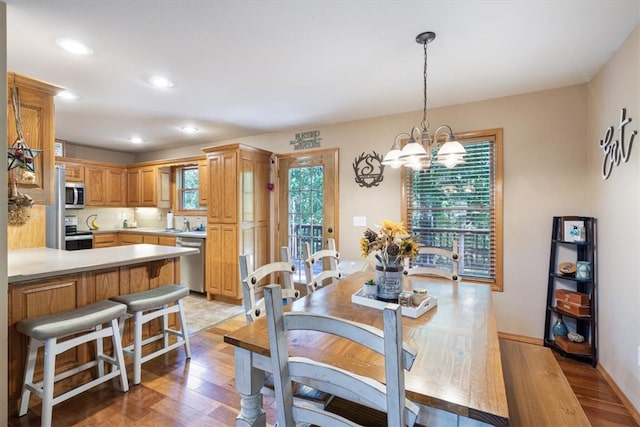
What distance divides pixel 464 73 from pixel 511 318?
2.40 meters

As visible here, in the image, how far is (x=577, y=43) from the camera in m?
2.09

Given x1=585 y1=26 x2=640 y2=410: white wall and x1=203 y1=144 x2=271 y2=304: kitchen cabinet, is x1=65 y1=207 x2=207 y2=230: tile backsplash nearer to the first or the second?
x1=203 y1=144 x2=271 y2=304: kitchen cabinet

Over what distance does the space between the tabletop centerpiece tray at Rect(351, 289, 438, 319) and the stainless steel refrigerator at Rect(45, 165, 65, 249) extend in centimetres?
372

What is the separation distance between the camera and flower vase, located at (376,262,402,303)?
173cm

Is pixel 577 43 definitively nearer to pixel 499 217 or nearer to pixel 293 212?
pixel 499 217

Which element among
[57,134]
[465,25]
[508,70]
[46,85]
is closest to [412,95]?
[508,70]

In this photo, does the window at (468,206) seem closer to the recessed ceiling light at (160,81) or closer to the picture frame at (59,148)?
the recessed ceiling light at (160,81)

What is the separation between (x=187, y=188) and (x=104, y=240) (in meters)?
1.68

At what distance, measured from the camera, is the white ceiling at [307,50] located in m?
1.75

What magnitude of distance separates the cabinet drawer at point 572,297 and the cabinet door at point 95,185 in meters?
6.76

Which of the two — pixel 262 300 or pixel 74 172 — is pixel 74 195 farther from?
pixel 262 300

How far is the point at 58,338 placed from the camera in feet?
6.32

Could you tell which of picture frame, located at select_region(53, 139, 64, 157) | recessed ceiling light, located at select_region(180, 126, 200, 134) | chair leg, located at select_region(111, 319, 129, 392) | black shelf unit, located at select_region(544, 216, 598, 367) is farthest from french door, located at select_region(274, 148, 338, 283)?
picture frame, located at select_region(53, 139, 64, 157)

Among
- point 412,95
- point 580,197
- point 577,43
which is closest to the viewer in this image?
point 577,43
